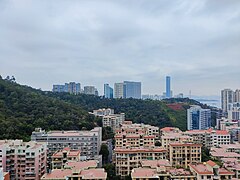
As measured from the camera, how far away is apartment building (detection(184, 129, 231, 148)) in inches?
666

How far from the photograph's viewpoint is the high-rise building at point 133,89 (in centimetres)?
4276

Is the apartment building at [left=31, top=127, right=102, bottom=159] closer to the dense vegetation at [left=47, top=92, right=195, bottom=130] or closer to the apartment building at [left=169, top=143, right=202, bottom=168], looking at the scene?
the apartment building at [left=169, top=143, right=202, bottom=168]

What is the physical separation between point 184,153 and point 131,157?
2.54 m

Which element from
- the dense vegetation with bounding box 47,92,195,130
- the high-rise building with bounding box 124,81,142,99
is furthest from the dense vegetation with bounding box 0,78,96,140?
the high-rise building with bounding box 124,81,142,99

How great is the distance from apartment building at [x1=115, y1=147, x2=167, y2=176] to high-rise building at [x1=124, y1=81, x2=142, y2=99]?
30835 millimetres

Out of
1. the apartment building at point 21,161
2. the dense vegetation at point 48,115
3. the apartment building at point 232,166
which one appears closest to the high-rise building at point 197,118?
the dense vegetation at point 48,115

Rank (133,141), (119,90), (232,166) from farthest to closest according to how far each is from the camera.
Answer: (119,90) < (133,141) < (232,166)

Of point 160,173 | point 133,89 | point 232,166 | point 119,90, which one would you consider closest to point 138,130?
point 232,166

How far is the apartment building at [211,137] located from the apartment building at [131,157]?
20.0 ft

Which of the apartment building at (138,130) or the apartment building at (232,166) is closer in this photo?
the apartment building at (232,166)

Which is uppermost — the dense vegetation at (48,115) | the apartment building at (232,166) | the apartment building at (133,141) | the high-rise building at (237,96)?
the high-rise building at (237,96)

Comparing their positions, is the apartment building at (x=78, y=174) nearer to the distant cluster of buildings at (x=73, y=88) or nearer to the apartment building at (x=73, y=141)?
the apartment building at (x=73, y=141)

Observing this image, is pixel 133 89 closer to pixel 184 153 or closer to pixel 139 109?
pixel 139 109

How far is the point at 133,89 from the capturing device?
4400cm
